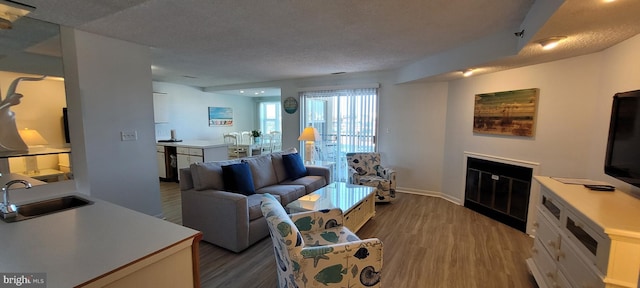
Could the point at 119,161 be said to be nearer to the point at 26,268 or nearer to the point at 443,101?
the point at 26,268

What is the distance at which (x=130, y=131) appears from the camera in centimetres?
308

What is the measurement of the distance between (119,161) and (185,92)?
162 inches

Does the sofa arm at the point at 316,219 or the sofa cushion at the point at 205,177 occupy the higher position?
the sofa cushion at the point at 205,177

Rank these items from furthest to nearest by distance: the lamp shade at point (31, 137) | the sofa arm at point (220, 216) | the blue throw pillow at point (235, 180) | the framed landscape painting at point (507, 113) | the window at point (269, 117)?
the window at point (269, 117) → the framed landscape painting at point (507, 113) → the blue throw pillow at point (235, 180) → the sofa arm at point (220, 216) → the lamp shade at point (31, 137)

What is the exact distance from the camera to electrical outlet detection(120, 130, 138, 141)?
9.89 ft

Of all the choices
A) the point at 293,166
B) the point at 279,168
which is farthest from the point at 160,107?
the point at 293,166

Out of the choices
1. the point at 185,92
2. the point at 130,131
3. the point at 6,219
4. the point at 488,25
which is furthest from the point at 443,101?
the point at 185,92

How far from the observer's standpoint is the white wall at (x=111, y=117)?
265 centimetres

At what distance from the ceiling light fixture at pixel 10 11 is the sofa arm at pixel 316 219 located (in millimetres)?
2647

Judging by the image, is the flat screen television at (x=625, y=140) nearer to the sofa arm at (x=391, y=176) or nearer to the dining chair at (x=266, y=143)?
the sofa arm at (x=391, y=176)

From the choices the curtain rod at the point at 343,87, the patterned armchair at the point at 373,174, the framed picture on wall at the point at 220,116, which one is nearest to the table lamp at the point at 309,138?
the patterned armchair at the point at 373,174

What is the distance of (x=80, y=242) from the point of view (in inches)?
46.1

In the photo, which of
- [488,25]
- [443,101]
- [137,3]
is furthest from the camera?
[443,101]

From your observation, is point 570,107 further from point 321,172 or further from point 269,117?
point 269,117
